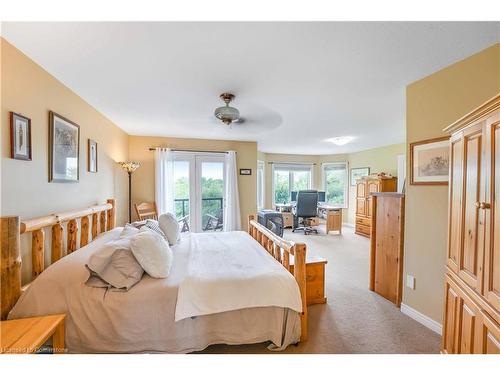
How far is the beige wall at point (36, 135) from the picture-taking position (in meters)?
1.47

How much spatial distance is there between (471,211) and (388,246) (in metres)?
1.58

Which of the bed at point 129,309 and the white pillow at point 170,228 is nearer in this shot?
the bed at point 129,309

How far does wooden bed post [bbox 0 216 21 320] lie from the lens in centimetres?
131

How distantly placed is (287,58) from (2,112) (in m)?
1.97

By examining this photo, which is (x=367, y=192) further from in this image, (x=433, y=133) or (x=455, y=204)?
(x=455, y=204)

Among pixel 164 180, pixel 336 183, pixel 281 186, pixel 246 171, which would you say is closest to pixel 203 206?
pixel 164 180

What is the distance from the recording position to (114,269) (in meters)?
1.62

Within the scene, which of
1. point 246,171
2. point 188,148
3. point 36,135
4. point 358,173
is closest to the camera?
point 36,135

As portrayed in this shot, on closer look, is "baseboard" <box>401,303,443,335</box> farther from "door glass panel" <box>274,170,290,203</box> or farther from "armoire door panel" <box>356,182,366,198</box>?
"door glass panel" <box>274,170,290,203</box>

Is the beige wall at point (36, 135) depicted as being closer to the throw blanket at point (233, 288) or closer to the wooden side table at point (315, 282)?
the throw blanket at point (233, 288)

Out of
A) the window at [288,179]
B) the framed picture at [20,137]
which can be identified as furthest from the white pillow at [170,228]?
the window at [288,179]

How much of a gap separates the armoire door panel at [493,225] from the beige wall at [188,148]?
4.04 metres

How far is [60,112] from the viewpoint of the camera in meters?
2.07
